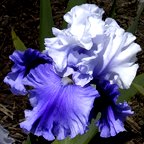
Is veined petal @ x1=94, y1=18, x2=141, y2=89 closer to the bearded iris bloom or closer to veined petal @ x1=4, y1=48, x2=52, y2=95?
the bearded iris bloom

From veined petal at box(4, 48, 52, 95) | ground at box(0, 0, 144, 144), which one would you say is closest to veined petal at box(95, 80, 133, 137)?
veined petal at box(4, 48, 52, 95)

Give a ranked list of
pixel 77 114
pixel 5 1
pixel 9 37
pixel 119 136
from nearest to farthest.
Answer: pixel 77 114 → pixel 119 136 → pixel 9 37 → pixel 5 1

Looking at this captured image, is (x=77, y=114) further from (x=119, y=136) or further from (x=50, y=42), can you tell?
(x=119, y=136)

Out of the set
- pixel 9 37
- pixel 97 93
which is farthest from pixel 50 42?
pixel 9 37

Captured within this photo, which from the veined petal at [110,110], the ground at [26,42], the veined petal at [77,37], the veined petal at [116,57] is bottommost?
the ground at [26,42]

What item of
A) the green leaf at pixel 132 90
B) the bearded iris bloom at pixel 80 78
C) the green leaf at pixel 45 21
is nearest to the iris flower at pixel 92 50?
the bearded iris bloom at pixel 80 78

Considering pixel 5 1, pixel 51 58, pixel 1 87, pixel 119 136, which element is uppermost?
pixel 51 58

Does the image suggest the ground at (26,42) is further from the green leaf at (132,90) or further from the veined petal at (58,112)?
the veined petal at (58,112)
